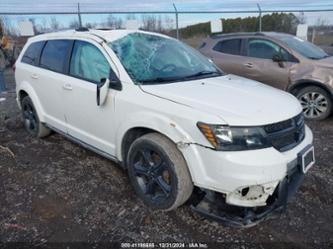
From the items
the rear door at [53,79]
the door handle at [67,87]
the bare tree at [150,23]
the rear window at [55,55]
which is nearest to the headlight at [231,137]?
the door handle at [67,87]

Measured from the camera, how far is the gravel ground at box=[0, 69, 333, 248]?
9.94 feet

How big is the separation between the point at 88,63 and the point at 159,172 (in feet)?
5.44

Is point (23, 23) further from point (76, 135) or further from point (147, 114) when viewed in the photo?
point (147, 114)

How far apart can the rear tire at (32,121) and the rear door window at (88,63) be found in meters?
1.45

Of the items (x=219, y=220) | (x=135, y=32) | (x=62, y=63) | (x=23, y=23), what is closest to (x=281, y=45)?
(x=135, y=32)

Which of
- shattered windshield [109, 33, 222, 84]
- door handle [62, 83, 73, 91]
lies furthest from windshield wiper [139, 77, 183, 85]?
door handle [62, 83, 73, 91]

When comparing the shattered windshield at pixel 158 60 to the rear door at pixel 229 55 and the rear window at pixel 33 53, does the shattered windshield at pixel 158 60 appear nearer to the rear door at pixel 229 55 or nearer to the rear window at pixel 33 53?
the rear window at pixel 33 53

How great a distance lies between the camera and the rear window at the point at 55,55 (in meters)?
4.39

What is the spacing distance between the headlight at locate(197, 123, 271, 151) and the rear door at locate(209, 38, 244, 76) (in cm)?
467

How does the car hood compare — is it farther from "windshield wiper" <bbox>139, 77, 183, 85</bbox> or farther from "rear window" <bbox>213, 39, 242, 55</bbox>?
"rear window" <bbox>213, 39, 242, 55</bbox>

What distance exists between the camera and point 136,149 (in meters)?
3.36

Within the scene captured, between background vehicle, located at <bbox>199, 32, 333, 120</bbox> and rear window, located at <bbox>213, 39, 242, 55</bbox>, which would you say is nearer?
background vehicle, located at <bbox>199, 32, 333, 120</bbox>

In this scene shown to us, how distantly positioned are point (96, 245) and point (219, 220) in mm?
1095

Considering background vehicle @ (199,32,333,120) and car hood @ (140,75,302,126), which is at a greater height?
car hood @ (140,75,302,126)
